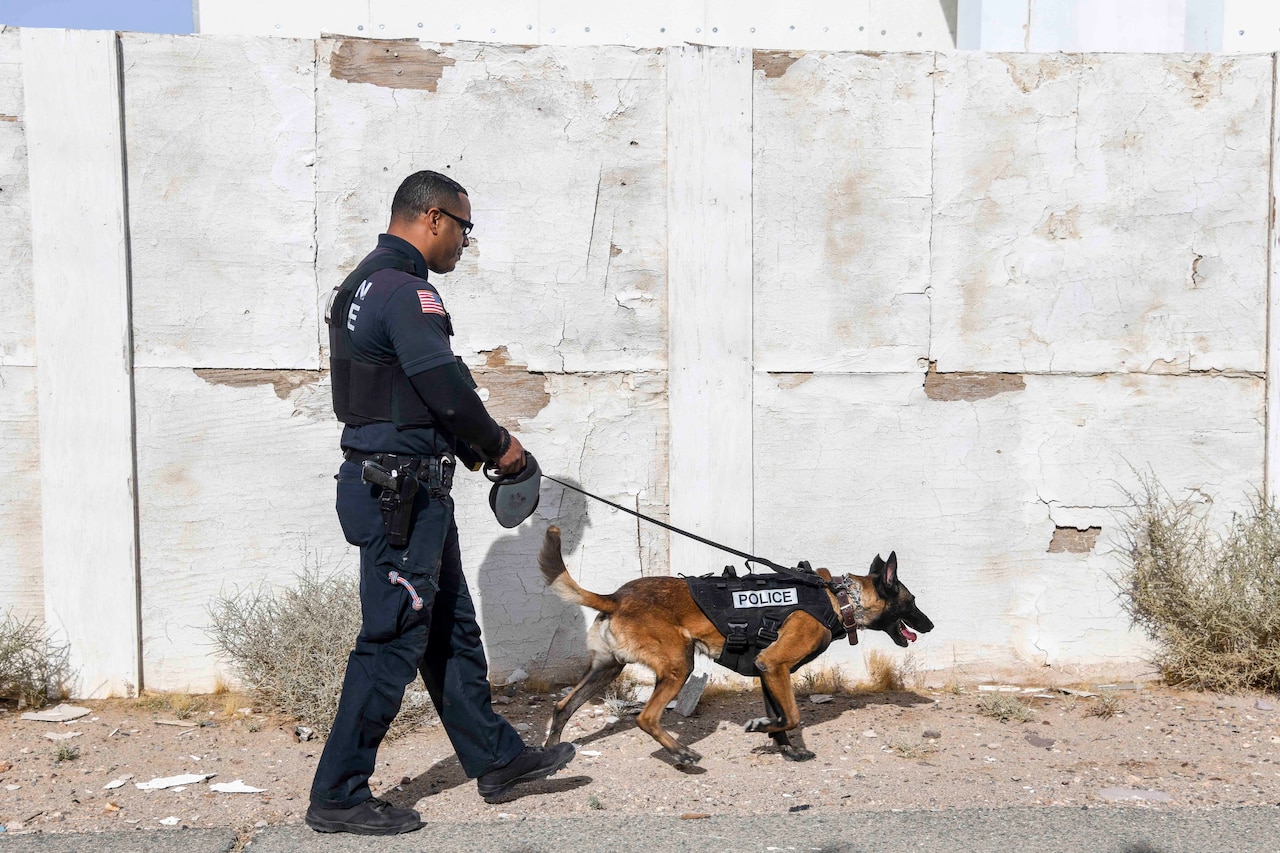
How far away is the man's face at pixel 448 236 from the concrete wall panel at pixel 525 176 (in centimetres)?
116

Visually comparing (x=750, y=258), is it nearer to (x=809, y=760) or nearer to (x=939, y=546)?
(x=939, y=546)

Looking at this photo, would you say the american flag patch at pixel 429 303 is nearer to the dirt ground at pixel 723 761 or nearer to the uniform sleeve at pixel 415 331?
the uniform sleeve at pixel 415 331

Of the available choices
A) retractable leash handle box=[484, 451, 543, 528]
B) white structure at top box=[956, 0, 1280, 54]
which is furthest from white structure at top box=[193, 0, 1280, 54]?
retractable leash handle box=[484, 451, 543, 528]

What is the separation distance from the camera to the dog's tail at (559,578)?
4.02 m

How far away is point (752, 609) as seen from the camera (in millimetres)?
4172

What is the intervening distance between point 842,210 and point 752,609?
77.8 inches

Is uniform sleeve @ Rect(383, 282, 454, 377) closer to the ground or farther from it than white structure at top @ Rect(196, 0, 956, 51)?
closer to the ground

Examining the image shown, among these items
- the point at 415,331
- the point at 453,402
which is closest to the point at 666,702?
the point at 453,402

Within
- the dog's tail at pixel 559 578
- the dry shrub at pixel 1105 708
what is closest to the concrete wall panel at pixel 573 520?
the dog's tail at pixel 559 578

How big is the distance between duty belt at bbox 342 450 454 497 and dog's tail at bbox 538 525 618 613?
0.55 metres

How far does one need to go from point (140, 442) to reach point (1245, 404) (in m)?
5.14

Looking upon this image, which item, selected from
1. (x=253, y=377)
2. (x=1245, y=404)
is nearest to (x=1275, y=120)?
(x=1245, y=404)

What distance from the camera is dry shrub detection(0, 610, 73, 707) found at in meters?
4.65

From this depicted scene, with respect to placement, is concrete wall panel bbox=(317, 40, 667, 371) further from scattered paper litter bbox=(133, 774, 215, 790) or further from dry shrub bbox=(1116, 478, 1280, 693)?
dry shrub bbox=(1116, 478, 1280, 693)
